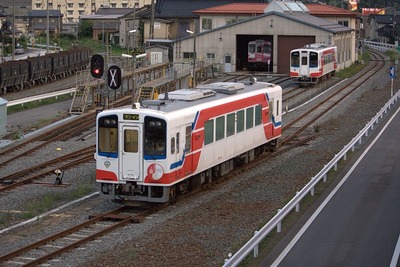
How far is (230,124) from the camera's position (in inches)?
827

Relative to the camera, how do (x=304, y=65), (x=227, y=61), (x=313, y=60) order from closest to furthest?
(x=313, y=60)
(x=304, y=65)
(x=227, y=61)

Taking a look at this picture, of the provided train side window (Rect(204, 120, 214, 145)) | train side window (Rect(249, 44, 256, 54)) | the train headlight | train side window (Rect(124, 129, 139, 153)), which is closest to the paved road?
train side window (Rect(204, 120, 214, 145))

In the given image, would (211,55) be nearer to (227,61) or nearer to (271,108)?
(227,61)

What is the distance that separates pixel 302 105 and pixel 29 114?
495 inches

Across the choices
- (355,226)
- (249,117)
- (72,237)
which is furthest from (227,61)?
(72,237)

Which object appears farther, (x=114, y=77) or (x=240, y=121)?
(x=114, y=77)

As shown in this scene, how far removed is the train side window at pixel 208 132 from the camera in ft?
63.3

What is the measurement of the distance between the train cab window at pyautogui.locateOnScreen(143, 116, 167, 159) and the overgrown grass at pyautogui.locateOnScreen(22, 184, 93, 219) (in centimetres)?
245

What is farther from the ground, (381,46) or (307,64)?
(381,46)

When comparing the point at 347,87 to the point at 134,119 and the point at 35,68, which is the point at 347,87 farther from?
A: the point at 134,119

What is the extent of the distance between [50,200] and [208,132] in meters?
3.88

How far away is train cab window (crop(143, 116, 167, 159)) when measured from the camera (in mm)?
17109

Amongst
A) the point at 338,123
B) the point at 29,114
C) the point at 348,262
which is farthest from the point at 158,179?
the point at 29,114

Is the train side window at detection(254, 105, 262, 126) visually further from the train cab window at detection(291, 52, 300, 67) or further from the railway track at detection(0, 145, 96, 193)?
the train cab window at detection(291, 52, 300, 67)
